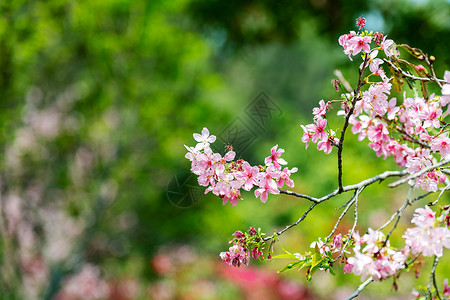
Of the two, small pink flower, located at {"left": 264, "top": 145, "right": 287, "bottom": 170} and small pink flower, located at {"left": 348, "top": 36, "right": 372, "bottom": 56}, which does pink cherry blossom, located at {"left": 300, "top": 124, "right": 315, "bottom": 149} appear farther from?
small pink flower, located at {"left": 348, "top": 36, "right": 372, "bottom": 56}

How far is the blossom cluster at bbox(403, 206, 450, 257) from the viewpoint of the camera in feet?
2.53

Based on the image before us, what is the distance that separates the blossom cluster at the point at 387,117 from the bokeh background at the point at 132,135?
1.84m

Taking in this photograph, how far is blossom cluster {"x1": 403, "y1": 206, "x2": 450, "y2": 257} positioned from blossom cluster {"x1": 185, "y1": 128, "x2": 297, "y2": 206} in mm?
280

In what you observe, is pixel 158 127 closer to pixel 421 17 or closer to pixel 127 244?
pixel 127 244

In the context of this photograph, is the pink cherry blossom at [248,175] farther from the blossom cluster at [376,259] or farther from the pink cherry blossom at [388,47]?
the pink cherry blossom at [388,47]

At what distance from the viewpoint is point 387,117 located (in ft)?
3.16

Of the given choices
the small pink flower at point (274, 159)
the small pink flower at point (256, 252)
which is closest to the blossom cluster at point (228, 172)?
the small pink flower at point (274, 159)

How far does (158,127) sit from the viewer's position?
498 cm

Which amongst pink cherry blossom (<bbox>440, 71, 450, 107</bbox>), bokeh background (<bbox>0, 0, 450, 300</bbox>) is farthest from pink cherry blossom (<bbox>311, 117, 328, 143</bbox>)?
bokeh background (<bbox>0, 0, 450, 300</bbox>)

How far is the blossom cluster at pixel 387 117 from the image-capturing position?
92 cm

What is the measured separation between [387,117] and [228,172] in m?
0.38

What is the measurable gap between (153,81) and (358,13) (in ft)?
8.02

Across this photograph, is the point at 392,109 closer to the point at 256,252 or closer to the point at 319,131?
the point at 319,131

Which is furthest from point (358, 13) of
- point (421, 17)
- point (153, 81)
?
point (153, 81)
